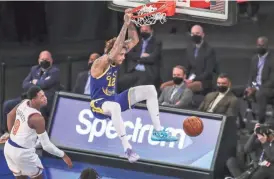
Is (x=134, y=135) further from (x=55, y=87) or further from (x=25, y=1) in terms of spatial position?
(x=25, y=1)

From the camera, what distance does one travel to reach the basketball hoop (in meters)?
10.7

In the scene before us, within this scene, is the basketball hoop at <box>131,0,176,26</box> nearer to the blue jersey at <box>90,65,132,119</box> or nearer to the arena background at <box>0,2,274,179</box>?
the blue jersey at <box>90,65,132,119</box>

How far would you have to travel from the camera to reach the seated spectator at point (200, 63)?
50.0 ft

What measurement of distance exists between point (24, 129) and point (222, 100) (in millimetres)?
3845

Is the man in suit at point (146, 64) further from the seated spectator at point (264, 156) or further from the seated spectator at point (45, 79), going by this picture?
the seated spectator at point (264, 156)

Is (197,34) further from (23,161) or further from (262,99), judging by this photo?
(23,161)

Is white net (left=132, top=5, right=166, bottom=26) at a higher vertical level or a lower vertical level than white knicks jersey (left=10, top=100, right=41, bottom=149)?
higher

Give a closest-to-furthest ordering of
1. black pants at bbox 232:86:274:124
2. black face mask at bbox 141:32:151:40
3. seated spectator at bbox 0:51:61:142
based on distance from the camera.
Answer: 1. black pants at bbox 232:86:274:124
2. seated spectator at bbox 0:51:61:142
3. black face mask at bbox 141:32:151:40

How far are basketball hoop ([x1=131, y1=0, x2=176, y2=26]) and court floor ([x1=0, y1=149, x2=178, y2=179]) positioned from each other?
330cm

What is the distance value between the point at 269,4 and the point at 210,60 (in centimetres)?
241

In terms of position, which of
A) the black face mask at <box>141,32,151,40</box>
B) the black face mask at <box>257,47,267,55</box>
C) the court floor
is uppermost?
the black face mask at <box>141,32,151,40</box>

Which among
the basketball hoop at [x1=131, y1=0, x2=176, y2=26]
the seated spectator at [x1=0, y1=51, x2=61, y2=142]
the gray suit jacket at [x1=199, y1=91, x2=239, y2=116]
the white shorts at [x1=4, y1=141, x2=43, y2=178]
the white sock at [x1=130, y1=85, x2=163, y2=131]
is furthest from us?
the seated spectator at [x1=0, y1=51, x2=61, y2=142]

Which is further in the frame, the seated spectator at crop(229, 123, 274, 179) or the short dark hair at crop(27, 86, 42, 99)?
the seated spectator at crop(229, 123, 274, 179)

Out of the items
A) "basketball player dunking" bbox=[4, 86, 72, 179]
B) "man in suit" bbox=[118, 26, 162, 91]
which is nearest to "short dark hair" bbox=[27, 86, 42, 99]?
"basketball player dunking" bbox=[4, 86, 72, 179]
